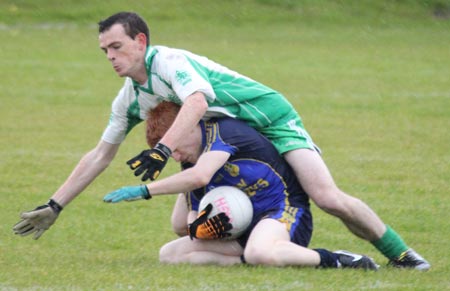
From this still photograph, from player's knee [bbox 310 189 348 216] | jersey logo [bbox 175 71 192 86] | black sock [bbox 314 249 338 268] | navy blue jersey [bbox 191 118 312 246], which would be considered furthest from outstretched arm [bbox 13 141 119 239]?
black sock [bbox 314 249 338 268]

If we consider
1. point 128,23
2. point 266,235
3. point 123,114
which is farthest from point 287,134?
point 128,23

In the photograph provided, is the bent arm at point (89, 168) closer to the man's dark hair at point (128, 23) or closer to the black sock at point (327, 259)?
the man's dark hair at point (128, 23)

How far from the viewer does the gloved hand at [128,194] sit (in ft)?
19.4

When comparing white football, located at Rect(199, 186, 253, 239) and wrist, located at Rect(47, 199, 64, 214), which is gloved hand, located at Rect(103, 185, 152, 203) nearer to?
white football, located at Rect(199, 186, 253, 239)

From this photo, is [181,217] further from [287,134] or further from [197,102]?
[197,102]

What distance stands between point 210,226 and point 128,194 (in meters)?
0.76

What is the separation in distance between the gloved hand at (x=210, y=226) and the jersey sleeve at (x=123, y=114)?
794 millimetres

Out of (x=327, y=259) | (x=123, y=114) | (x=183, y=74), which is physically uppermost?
(x=183, y=74)

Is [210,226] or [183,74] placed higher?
[183,74]

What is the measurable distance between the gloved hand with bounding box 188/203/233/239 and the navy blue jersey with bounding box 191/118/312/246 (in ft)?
0.76

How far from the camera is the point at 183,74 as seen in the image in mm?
6332

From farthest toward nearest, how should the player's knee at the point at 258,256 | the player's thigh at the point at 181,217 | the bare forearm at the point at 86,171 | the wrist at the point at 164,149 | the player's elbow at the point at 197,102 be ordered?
the player's thigh at the point at 181,217 → the bare forearm at the point at 86,171 → the player's knee at the point at 258,256 → the player's elbow at the point at 197,102 → the wrist at the point at 164,149

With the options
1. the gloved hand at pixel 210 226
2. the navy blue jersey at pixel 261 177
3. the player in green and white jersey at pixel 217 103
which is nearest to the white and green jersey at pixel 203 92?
the player in green and white jersey at pixel 217 103

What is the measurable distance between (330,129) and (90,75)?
18.2 feet
